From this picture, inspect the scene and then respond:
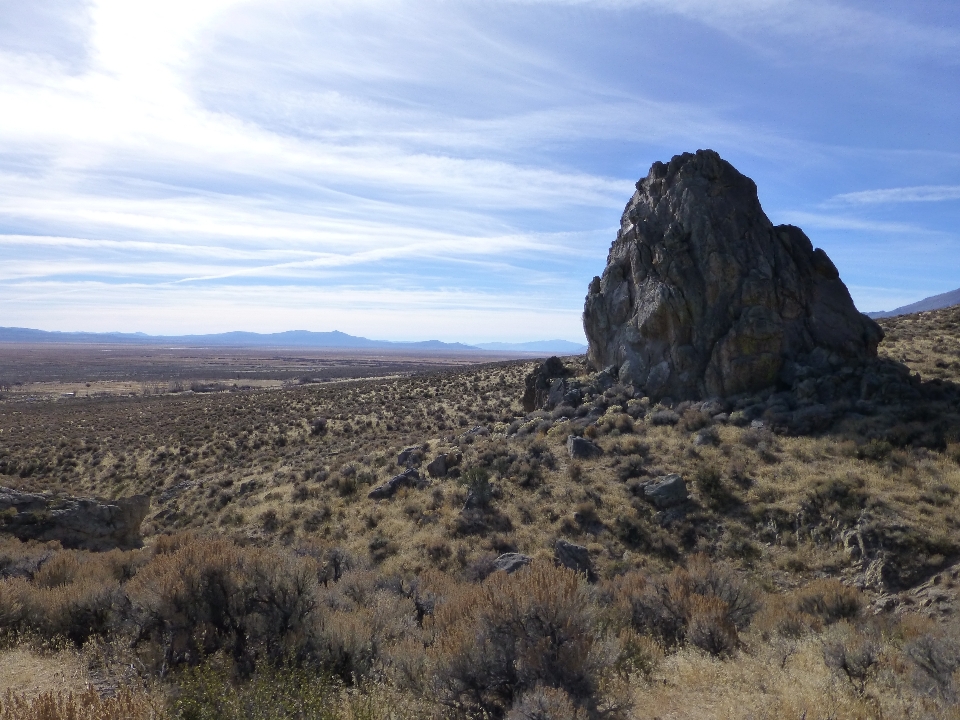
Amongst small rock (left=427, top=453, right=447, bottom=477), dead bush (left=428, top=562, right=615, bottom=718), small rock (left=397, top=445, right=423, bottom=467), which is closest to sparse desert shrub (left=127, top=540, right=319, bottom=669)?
dead bush (left=428, top=562, right=615, bottom=718)

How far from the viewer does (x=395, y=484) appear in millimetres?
20594

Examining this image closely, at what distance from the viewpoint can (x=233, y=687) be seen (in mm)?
5695

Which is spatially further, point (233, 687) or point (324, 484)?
point (324, 484)

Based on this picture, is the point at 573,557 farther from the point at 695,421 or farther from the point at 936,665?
the point at 695,421

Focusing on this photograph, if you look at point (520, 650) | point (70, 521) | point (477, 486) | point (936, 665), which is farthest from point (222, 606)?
point (70, 521)

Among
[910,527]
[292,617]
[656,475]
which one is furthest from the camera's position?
[656,475]

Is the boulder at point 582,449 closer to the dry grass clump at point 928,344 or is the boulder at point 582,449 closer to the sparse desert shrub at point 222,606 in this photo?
the sparse desert shrub at point 222,606

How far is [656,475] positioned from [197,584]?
1427 cm

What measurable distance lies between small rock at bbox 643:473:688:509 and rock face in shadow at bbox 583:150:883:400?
6909 mm

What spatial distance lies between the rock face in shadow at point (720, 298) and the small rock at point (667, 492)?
6909mm

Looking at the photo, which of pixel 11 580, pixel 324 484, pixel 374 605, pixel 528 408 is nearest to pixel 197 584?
pixel 374 605

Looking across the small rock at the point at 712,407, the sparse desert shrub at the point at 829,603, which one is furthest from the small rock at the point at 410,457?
the sparse desert shrub at the point at 829,603

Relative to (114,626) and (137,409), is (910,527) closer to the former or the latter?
(114,626)

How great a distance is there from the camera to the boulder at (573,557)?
44.2 feet
